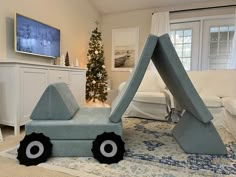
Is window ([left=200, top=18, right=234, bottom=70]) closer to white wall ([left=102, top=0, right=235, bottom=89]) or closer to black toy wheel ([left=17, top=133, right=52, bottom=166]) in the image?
white wall ([left=102, top=0, right=235, bottom=89])

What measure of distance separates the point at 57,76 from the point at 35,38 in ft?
2.58

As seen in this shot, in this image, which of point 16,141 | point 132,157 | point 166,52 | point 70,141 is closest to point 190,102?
point 166,52

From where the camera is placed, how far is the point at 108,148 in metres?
1.50

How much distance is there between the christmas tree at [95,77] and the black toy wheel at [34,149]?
3245 mm

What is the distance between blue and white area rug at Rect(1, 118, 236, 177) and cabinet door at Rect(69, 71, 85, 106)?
1.97 metres

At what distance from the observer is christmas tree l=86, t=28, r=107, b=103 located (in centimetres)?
474

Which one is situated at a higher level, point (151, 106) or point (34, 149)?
point (151, 106)

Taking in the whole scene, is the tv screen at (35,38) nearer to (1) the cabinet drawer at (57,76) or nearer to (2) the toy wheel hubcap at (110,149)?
(1) the cabinet drawer at (57,76)

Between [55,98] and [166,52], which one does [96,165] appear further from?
[166,52]

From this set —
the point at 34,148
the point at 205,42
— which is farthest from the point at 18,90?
the point at 205,42

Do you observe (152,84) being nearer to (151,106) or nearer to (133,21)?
(151,106)

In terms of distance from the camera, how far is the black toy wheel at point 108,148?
1.48m

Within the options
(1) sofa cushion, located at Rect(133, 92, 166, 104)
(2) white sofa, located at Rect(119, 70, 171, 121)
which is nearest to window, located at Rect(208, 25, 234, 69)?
(2) white sofa, located at Rect(119, 70, 171, 121)

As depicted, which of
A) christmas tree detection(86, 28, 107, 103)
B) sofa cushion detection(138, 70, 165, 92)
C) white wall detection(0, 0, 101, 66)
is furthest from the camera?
christmas tree detection(86, 28, 107, 103)
